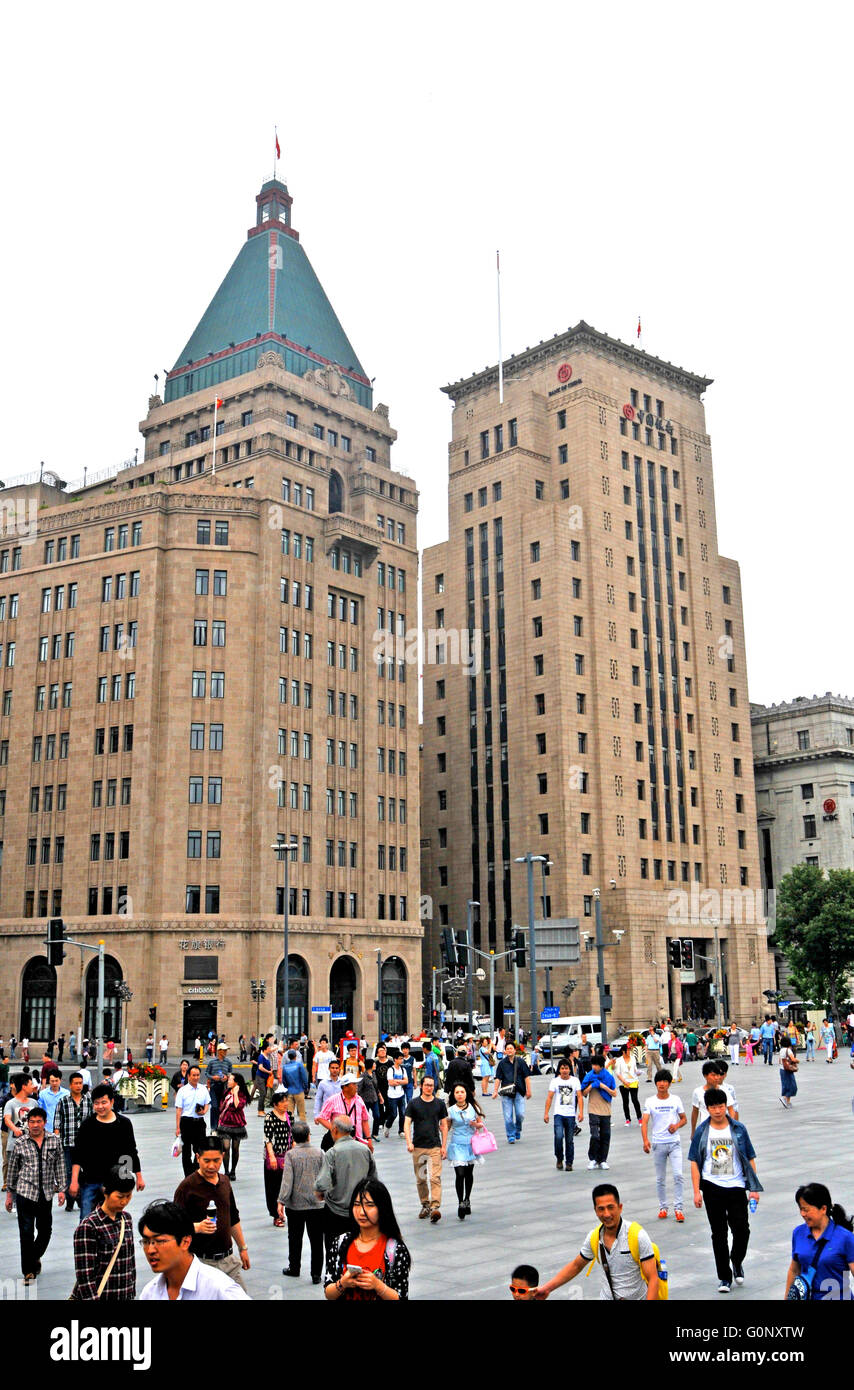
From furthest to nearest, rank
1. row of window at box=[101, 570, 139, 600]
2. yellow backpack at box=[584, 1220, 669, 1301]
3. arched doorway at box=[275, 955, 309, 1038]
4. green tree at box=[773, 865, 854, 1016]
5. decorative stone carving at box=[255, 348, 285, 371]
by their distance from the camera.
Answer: decorative stone carving at box=[255, 348, 285, 371] < green tree at box=[773, 865, 854, 1016] < row of window at box=[101, 570, 139, 600] < arched doorway at box=[275, 955, 309, 1038] < yellow backpack at box=[584, 1220, 669, 1301]

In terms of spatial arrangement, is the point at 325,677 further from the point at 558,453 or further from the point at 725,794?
the point at 725,794

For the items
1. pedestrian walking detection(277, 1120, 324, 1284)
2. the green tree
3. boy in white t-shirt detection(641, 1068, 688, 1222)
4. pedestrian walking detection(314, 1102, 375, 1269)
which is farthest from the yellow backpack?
the green tree

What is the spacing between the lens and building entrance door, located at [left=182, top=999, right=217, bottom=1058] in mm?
62469

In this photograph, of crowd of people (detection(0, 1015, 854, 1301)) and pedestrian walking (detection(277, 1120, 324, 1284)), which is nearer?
crowd of people (detection(0, 1015, 854, 1301))

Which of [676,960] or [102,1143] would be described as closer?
[102,1143]

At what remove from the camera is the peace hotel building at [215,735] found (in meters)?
63.9

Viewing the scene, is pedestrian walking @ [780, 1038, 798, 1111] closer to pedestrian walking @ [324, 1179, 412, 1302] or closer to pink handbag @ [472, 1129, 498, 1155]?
pink handbag @ [472, 1129, 498, 1155]

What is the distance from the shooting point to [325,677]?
71.6 m

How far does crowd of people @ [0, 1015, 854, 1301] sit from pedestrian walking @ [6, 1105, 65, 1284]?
15 mm

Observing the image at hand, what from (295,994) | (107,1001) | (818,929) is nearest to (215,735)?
(295,994)

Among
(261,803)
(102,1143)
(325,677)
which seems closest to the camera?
(102,1143)

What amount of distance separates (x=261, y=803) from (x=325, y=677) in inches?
366

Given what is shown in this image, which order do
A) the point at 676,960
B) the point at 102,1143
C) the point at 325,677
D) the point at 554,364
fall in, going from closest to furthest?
the point at 102,1143
the point at 676,960
the point at 325,677
the point at 554,364

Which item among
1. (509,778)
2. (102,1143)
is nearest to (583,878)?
(509,778)
